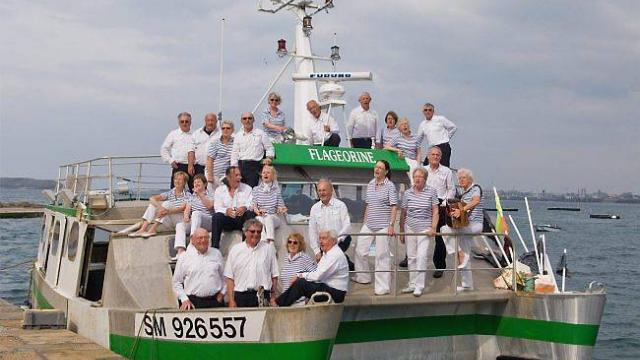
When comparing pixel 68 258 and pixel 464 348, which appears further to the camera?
pixel 68 258

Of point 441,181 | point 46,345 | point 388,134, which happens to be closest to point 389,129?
point 388,134

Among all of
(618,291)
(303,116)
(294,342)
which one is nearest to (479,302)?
A: (294,342)

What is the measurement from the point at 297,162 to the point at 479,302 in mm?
3947

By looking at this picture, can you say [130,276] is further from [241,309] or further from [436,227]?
[436,227]

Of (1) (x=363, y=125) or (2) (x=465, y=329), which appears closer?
(2) (x=465, y=329)

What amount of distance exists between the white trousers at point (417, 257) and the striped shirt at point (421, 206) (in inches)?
5.7

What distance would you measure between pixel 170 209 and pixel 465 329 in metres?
4.54

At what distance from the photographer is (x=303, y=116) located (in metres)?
16.6

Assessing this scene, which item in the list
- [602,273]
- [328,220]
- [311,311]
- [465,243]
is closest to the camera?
[311,311]

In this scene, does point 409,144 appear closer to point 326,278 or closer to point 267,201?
point 267,201

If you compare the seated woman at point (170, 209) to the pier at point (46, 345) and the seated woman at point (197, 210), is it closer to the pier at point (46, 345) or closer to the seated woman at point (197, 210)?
the seated woman at point (197, 210)

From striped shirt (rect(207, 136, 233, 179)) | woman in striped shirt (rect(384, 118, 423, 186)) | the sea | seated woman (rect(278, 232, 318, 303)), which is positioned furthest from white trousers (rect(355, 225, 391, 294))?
the sea

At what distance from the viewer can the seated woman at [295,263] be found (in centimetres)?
973

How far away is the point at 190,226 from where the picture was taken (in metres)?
11.1
